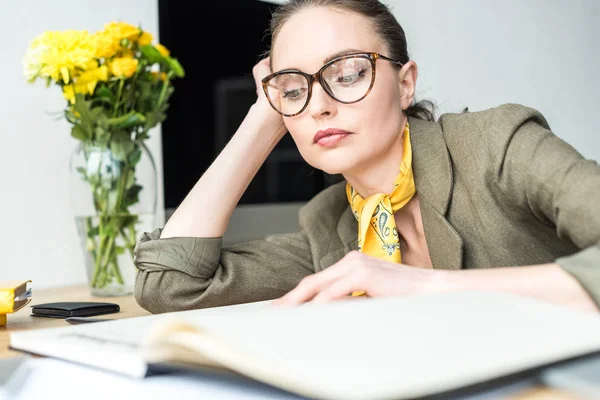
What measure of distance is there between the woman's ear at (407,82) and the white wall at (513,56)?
1.30m

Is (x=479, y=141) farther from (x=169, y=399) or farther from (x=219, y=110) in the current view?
(x=219, y=110)

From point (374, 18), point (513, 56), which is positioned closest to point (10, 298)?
point (374, 18)

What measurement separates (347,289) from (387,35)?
2.26 feet

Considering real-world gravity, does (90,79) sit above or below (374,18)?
below

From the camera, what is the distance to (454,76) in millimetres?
2990

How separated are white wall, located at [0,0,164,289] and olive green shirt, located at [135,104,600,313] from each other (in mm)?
633

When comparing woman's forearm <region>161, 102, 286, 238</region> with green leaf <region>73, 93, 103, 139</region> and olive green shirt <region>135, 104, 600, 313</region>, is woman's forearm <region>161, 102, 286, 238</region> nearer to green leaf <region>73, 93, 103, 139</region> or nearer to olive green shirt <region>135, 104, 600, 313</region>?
olive green shirt <region>135, 104, 600, 313</region>

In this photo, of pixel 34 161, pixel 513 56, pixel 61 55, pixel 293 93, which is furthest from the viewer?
pixel 513 56

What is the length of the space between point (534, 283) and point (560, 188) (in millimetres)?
222

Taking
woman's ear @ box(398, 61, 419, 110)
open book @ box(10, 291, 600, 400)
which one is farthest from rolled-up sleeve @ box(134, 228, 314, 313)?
open book @ box(10, 291, 600, 400)

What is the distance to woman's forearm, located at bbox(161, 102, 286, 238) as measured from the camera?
4.29ft

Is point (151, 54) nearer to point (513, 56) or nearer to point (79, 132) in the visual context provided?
point (79, 132)

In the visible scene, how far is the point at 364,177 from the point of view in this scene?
130 cm

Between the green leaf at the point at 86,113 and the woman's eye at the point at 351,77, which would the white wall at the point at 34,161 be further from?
the woman's eye at the point at 351,77
